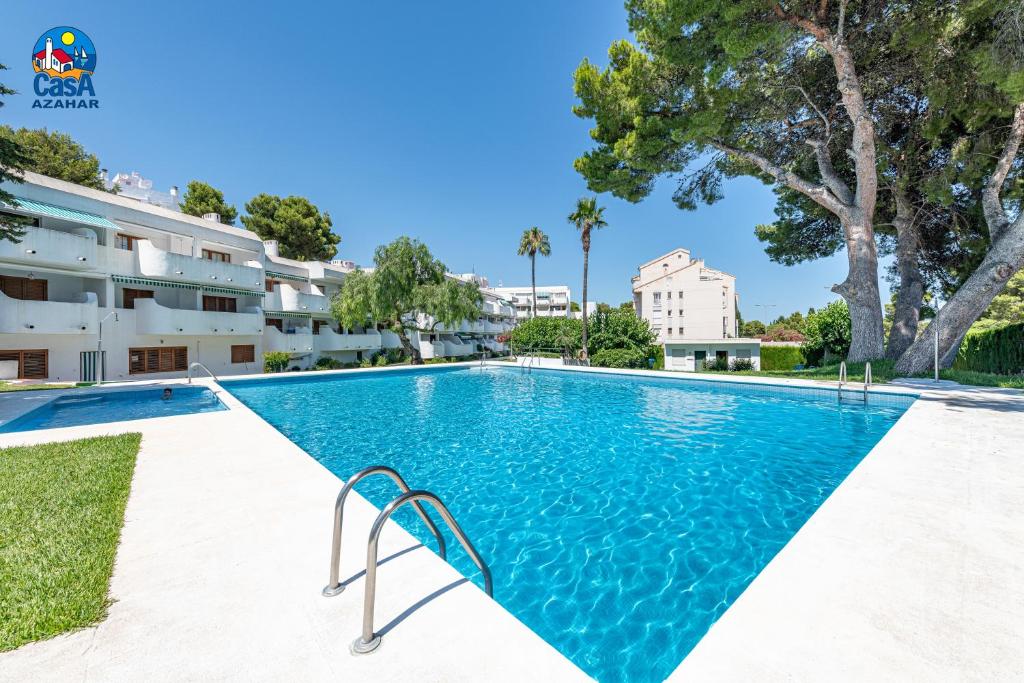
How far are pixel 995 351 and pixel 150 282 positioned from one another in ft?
137

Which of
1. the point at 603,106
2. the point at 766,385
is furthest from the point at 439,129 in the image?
the point at 766,385

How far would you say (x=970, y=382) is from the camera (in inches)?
566

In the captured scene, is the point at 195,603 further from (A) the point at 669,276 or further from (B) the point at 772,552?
(A) the point at 669,276

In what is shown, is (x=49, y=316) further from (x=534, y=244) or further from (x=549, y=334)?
(x=534, y=244)

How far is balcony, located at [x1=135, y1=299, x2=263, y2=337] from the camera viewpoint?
66.4 feet

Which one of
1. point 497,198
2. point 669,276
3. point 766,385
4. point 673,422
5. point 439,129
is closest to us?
point 673,422

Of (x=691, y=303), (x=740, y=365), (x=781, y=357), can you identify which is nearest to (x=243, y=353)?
(x=740, y=365)

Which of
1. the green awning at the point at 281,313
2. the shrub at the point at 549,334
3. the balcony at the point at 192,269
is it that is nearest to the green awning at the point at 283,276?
the balcony at the point at 192,269

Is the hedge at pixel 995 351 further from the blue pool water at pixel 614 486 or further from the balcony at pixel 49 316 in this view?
the balcony at pixel 49 316

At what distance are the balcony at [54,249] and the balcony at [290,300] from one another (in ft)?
28.6

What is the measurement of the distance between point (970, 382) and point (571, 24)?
22.3 meters

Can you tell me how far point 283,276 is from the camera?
2769cm

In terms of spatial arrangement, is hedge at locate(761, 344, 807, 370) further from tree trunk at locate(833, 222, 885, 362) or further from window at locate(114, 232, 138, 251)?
window at locate(114, 232, 138, 251)

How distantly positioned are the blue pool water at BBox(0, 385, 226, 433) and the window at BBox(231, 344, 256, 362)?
9.22 metres
